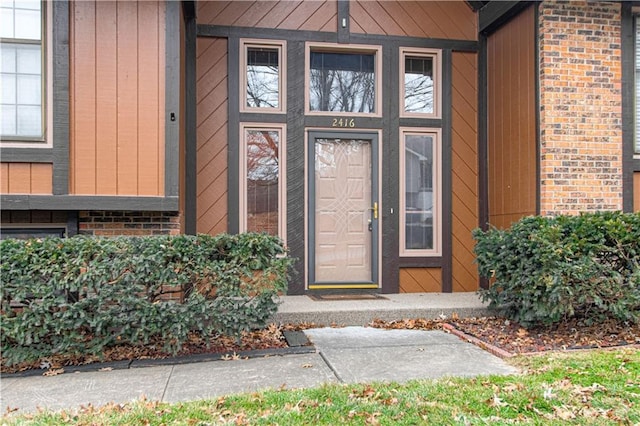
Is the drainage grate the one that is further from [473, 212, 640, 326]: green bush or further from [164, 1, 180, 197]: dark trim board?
[164, 1, 180, 197]: dark trim board

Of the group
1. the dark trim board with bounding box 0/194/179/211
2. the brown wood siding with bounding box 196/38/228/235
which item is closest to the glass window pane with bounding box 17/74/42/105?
the dark trim board with bounding box 0/194/179/211

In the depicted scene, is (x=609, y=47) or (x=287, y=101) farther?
(x=287, y=101)

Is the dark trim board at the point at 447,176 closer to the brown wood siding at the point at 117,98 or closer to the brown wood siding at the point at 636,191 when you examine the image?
the brown wood siding at the point at 636,191

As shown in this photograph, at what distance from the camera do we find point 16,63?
14.9ft

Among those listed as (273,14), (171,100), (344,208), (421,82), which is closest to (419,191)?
(344,208)

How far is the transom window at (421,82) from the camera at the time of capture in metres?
6.42

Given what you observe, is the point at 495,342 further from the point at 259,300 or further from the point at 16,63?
the point at 16,63

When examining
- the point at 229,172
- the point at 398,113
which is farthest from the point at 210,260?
the point at 398,113

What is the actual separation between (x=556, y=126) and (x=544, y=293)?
2079 millimetres

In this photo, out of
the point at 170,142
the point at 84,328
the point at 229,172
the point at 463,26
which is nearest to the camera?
the point at 84,328

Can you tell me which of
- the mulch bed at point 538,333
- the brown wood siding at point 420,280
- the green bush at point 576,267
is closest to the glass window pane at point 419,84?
the brown wood siding at point 420,280

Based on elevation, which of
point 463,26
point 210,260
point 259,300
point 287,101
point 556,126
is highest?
point 463,26

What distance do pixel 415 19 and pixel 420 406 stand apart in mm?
5213

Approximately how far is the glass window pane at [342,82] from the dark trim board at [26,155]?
125 inches
